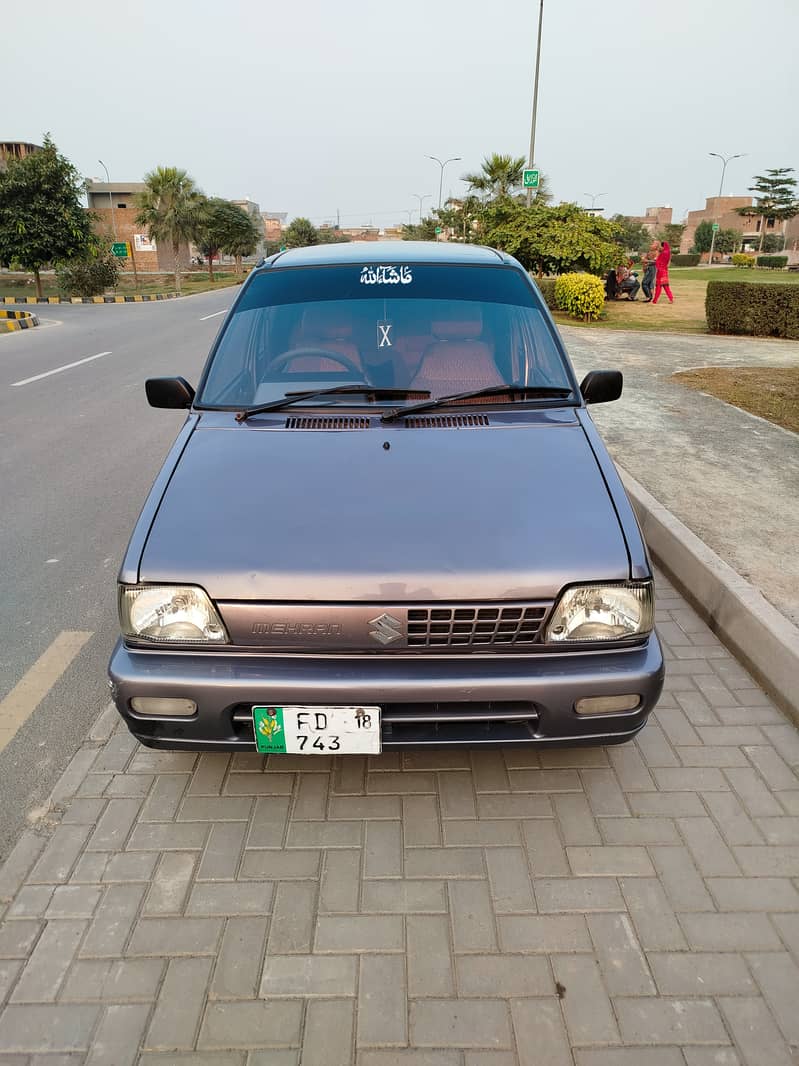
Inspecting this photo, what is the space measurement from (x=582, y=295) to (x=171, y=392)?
16.3m

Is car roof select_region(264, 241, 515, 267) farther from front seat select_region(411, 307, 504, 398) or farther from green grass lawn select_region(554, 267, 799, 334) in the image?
green grass lawn select_region(554, 267, 799, 334)

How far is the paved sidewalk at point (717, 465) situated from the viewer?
4441 mm

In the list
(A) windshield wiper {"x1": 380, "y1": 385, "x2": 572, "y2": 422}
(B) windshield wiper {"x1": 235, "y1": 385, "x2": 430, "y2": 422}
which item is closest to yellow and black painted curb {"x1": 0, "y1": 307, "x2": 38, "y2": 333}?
(B) windshield wiper {"x1": 235, "y1": 385, "x2": 430, "y2": 422}

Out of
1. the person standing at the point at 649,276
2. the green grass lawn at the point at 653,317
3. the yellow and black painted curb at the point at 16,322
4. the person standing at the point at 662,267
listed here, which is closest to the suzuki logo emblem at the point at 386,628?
the green grass lawn at the point at 653,317

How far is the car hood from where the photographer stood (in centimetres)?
221

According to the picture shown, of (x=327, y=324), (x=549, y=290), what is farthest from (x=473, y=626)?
(x=549, y=290)

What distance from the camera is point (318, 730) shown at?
2.27m

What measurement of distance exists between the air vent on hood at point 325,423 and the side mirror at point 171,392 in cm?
65

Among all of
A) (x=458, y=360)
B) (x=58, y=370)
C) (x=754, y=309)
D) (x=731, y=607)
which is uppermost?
(x=458, y=360)

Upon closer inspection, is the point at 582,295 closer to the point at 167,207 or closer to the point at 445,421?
the point at 445,421

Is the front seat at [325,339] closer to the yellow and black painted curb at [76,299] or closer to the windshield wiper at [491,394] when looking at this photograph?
the windshield wiper at [491,394]

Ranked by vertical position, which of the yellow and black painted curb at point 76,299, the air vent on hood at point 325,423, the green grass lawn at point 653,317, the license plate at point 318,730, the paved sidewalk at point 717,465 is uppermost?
the air vent on hood at point 325,423

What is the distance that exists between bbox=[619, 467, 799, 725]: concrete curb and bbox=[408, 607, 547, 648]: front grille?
62.2 inches

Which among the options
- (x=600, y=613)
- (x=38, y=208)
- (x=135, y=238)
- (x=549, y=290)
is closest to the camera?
(x=600, y=613)
